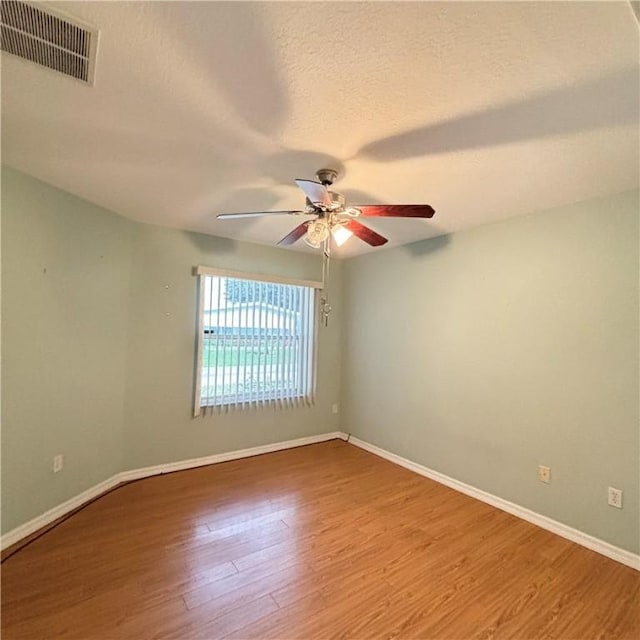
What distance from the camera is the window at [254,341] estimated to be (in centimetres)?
346

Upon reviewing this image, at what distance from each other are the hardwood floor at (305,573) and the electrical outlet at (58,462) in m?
0.38

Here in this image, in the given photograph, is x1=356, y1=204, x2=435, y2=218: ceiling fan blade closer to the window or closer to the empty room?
the empty room

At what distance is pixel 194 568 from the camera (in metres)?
1.95

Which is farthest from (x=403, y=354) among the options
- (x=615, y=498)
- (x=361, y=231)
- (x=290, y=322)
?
(x=615, y=498)

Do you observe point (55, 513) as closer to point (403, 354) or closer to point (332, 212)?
point (332, 212)

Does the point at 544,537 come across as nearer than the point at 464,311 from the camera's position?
Yes

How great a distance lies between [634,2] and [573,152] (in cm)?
121

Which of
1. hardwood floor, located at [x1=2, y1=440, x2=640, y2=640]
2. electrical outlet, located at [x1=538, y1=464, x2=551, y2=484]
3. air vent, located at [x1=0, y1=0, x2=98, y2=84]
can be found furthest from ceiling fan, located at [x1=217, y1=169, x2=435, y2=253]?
electrical outlet, located at [x1=538, y1=464, x2=551, y2=484]

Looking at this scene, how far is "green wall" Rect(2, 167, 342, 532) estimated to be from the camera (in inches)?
85.2

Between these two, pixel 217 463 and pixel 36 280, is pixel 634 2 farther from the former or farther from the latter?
pixel 217 463

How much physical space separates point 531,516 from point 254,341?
2.87 metres

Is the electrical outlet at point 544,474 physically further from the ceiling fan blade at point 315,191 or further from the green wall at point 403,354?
the ceiling fan blade at point 315,191

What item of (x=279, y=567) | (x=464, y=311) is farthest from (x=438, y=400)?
(x=279, y=567)

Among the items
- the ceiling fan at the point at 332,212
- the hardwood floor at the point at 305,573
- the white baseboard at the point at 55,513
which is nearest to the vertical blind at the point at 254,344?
the white baseboard at the point at 55,513
